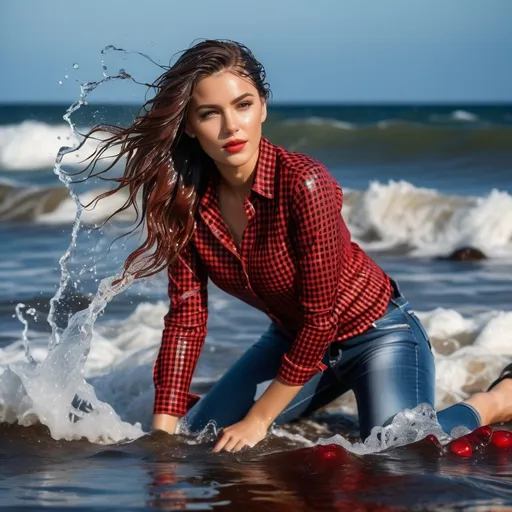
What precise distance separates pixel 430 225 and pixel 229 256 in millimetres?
8081

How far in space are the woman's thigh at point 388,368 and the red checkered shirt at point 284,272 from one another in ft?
0.24

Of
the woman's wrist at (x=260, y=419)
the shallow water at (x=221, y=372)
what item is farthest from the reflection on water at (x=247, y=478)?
the woman's wrist at (x=260, y=419)

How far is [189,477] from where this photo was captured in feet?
12.4

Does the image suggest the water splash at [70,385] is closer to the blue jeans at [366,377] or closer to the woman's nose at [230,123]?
the blue jeans at [366,377]

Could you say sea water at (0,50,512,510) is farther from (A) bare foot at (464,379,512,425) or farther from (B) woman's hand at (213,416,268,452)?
(A) bare foot at (464,379,512,425)

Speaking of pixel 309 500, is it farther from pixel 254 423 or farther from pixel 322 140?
pixel 322 140

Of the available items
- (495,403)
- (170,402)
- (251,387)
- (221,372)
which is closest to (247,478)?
(170,402)

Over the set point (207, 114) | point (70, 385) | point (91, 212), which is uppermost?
point (207, 114)

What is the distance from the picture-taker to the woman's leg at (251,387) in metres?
4.75

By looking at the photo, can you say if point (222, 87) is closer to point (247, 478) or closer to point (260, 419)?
point (260, 419)

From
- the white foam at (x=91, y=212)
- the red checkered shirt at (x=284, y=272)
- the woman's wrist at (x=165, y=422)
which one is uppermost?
the red checkered shirt at (x=284, y=272)

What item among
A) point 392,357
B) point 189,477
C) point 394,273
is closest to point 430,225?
point 394,273

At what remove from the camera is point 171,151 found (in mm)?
4234

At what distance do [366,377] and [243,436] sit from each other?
65 centimetres
